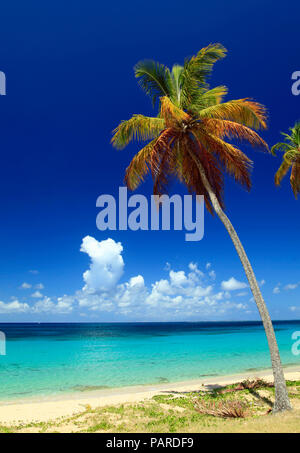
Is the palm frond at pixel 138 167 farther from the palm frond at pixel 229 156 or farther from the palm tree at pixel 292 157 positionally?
the palm tree at pixel 292 157

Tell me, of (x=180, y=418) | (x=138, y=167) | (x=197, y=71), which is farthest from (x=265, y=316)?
(x=197, y=71)

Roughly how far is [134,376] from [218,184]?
14.8 m

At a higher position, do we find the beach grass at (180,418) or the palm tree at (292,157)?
the palm tree at (292,157)

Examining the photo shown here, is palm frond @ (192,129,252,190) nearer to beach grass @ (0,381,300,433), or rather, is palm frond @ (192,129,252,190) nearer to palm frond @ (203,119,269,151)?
palm frond @ (203,119,269,151)

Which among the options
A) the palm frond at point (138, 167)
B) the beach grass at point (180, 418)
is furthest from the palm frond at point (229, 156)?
the beach grass at point (180, 418)

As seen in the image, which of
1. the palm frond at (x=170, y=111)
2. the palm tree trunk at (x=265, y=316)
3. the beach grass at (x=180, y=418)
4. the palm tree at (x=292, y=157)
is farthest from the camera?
the palm tree at (x=292, y=157)

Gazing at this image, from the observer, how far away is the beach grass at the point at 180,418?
7.31m

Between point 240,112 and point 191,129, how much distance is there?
1.75 meters

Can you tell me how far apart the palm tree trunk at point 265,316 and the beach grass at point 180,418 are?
42 centimetres

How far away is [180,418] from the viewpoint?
8.91 meters

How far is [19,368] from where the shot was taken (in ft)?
80.3

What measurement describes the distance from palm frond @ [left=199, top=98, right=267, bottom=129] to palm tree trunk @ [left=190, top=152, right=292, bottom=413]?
159 centimetres

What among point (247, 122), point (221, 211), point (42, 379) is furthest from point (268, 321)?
point (42, 379)
